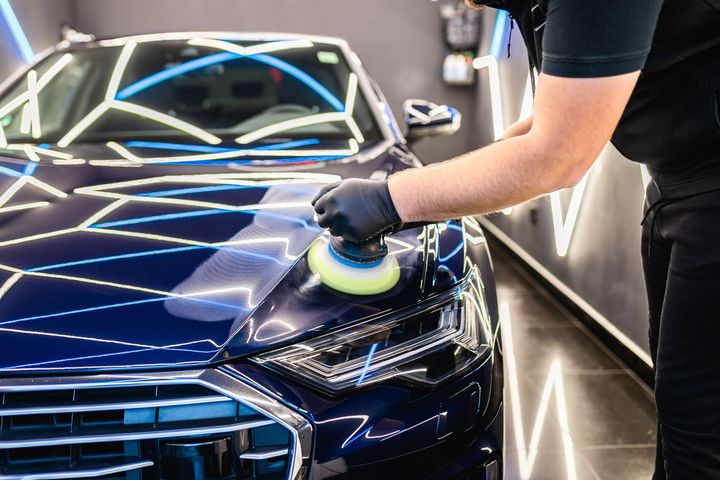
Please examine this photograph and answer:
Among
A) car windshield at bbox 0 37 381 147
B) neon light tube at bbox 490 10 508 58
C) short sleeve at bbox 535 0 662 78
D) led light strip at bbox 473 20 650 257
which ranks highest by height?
short sleeve at bbox 535 0 662 78

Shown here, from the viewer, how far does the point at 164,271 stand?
112 cm

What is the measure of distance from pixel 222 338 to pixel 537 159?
0.53m

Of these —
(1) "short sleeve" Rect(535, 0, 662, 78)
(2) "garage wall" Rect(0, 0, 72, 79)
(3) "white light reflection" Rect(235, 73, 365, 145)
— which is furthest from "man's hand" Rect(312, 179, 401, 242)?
(2) "garage wall" Rect(0, 0, 72, 79)

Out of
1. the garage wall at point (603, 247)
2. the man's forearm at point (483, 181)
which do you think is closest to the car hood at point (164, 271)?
the man's forearm at point (483, 181)

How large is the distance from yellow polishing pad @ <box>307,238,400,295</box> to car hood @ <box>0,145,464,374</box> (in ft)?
0.05

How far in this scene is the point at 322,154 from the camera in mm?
1824

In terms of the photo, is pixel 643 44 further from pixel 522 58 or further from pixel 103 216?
pixel 522 58

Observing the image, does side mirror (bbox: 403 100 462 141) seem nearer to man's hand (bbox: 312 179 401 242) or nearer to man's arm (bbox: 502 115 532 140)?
man's arm (bbox: 502 115 532 140)

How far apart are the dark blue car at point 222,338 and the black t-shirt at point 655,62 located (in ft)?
1.40

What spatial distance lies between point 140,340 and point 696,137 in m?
0.86

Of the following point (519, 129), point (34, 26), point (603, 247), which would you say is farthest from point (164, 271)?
point (34, 26)

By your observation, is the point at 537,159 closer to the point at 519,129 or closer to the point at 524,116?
the point at 519,129

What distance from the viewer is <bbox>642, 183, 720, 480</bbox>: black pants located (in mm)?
953

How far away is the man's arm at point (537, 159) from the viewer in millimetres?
781
